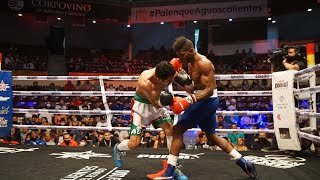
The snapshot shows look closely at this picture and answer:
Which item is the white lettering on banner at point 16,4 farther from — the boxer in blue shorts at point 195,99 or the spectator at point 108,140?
the boxer in blue shorts at point 195,99

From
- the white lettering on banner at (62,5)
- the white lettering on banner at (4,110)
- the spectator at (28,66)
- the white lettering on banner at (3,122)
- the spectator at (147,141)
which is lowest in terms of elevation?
the spectator at (147,141)

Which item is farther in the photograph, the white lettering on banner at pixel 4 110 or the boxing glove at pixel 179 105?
the white lettering on banner at pixel 4 110

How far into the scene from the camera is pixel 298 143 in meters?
3.91

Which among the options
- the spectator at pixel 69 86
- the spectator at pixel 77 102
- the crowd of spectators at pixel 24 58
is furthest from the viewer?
the crowd of spectators at pixel 24 58

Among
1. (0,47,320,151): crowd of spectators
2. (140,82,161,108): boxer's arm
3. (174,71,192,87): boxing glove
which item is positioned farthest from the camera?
(0,47,320,151): crowd of spectators

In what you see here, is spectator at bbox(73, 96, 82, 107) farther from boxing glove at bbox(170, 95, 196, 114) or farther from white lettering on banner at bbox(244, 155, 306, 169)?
boxing glove at bbox(170, 95, 196, 114)

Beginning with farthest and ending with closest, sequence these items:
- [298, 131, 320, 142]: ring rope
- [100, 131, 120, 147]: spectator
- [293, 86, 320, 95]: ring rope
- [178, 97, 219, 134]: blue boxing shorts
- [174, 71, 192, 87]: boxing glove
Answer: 1. [100, 131, 120, 147]: spectator
2. [293, 86, 320, 95]: ring rope
3. [298, 131, 320, 142]: ring rope
4. [178, 97, 219, 134]: blue boxing shorts
5. [174, 71, 192, 87]: boxing glove

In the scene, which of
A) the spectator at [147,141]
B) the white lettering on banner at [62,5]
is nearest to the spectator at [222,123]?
the spectator at [147,141]

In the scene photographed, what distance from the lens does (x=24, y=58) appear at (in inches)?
573

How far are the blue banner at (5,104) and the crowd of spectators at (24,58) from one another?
8.96 meters

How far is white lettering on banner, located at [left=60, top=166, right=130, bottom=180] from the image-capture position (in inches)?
115

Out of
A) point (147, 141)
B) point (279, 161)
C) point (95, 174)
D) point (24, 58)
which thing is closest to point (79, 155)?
point (95, 174)

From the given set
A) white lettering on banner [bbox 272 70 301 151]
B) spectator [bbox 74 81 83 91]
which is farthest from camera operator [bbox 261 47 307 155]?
spectator [bbox 74 81 83 91]

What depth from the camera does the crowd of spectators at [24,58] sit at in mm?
13909
